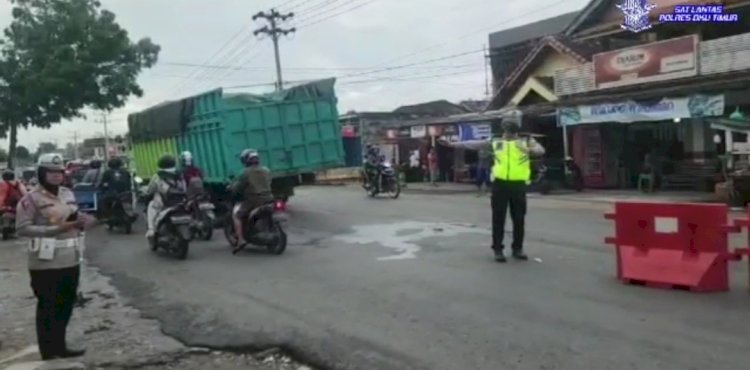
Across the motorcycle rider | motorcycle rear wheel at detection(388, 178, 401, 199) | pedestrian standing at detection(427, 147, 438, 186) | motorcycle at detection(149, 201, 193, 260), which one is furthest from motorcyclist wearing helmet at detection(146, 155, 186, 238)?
pedestrian standing at detection(427, 147, 438, 186)

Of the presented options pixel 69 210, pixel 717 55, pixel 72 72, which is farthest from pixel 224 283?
pixel 72 72

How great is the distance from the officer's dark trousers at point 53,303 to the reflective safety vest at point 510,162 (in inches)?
200

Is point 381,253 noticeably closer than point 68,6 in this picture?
Yes

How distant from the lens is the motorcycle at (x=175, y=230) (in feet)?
38.8

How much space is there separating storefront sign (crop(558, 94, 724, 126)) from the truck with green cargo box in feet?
28.3

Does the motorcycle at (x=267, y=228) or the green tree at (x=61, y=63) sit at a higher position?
the green tree at (x=61, y=63)

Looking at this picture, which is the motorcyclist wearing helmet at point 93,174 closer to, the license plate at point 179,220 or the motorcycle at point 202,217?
the motorcycle at point 202,217

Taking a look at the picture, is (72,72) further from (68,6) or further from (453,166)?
(453,166)

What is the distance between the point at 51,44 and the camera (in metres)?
29.5

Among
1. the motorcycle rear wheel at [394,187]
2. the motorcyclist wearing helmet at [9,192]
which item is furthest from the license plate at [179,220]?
the motorcycle rear wheel at [394,187]

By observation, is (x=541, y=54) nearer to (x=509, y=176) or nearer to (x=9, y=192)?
(x=9, y=192)

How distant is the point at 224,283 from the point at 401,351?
13.5ft

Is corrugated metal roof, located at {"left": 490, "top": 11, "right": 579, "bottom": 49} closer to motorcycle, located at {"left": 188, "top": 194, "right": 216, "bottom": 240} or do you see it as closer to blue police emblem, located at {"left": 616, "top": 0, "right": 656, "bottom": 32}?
blue police emblem, located at {"left": 616, "top": 0, "right": 656, "bottom": 32}

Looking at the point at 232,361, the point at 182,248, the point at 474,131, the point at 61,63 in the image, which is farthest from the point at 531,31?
the point at 232,361
